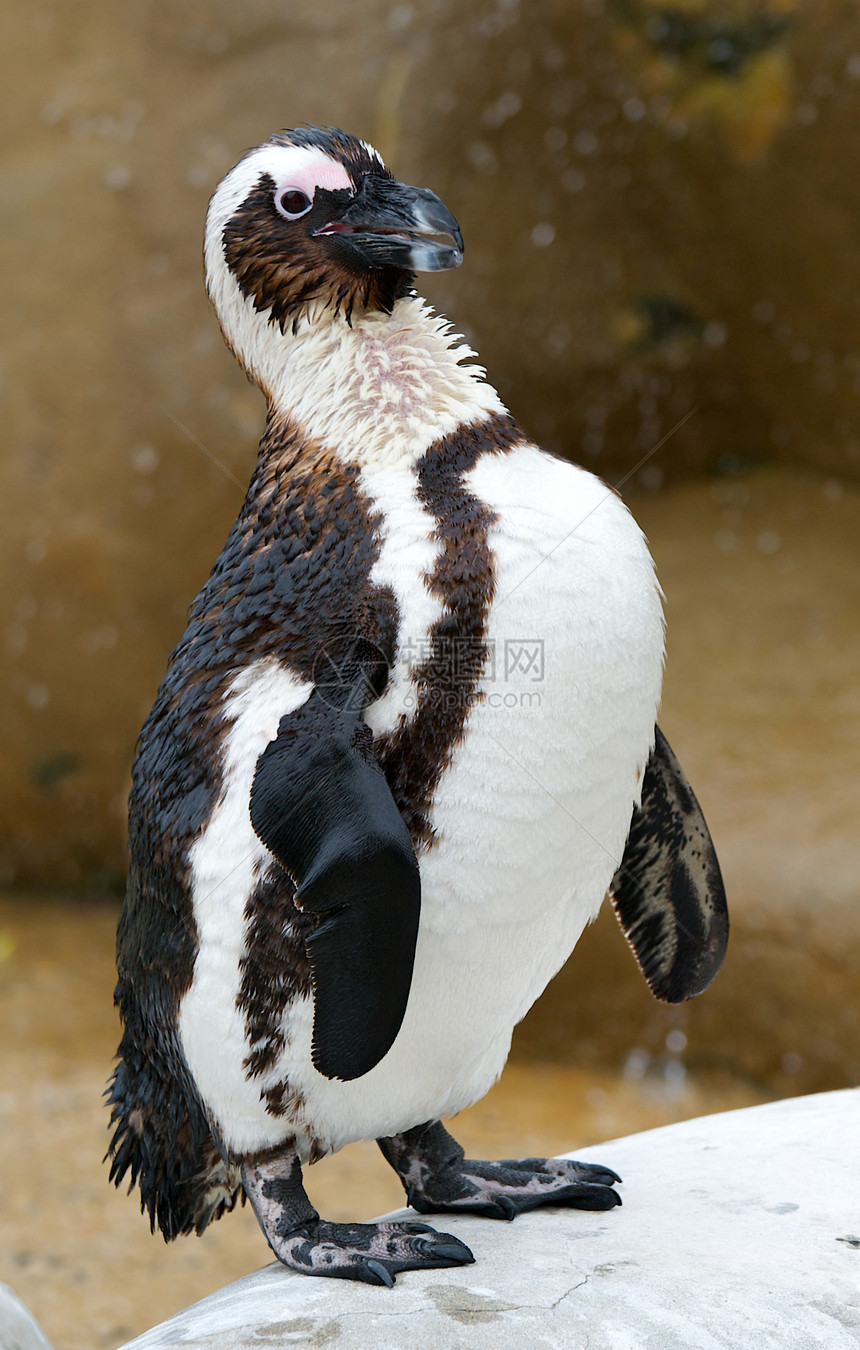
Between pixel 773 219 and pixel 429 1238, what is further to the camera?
pixel 773 219

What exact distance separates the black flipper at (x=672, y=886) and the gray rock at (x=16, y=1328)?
74 cm

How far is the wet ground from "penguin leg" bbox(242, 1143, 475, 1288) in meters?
1.56

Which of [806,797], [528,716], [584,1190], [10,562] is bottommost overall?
[806,797]

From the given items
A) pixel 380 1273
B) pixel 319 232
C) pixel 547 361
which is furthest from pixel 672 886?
pixel 547 361

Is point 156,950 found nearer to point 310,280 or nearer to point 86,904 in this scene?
point 310,280

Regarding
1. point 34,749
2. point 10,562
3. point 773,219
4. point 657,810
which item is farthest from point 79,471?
point 657,810

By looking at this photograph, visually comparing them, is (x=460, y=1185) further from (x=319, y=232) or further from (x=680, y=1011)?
(x=680, y=1011)

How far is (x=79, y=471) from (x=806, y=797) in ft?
6.77

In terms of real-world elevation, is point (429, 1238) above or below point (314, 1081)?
below

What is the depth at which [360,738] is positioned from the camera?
1.04 metres

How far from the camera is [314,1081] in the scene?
1131 mm

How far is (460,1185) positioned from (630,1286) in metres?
0.24

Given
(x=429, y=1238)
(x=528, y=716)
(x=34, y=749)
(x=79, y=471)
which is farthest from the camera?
(x=34, y=749)

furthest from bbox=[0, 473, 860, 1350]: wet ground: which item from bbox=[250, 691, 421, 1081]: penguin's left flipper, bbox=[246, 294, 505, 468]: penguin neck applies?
bbox=[246, 294, 505, 468]: penguin neck
